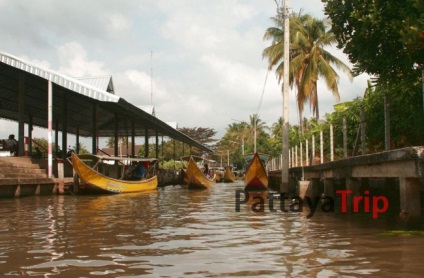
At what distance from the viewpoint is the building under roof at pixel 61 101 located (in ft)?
60.5

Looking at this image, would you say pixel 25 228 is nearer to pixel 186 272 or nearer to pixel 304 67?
pixel 186 272

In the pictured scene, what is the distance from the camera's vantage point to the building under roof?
726 inches

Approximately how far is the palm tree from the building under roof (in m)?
7.84

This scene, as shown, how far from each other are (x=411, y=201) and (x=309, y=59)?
2317 centimetres

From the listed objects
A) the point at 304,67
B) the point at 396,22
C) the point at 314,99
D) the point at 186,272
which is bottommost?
the point at 186,272

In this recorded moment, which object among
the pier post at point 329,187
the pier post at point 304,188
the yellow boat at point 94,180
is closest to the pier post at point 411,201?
the pier post at point 329,187

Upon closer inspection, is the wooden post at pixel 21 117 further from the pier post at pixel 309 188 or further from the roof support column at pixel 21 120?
the pier post at pixel 309 188

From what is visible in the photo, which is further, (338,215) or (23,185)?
(23,185)

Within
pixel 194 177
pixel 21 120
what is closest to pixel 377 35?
pixel 21 120

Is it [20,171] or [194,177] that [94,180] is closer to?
[20,171]

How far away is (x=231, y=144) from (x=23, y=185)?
6132 cm

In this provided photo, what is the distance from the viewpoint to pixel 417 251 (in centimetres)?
515

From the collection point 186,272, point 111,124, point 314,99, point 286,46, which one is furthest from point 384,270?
point 111,124

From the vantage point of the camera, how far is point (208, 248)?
226 inches
